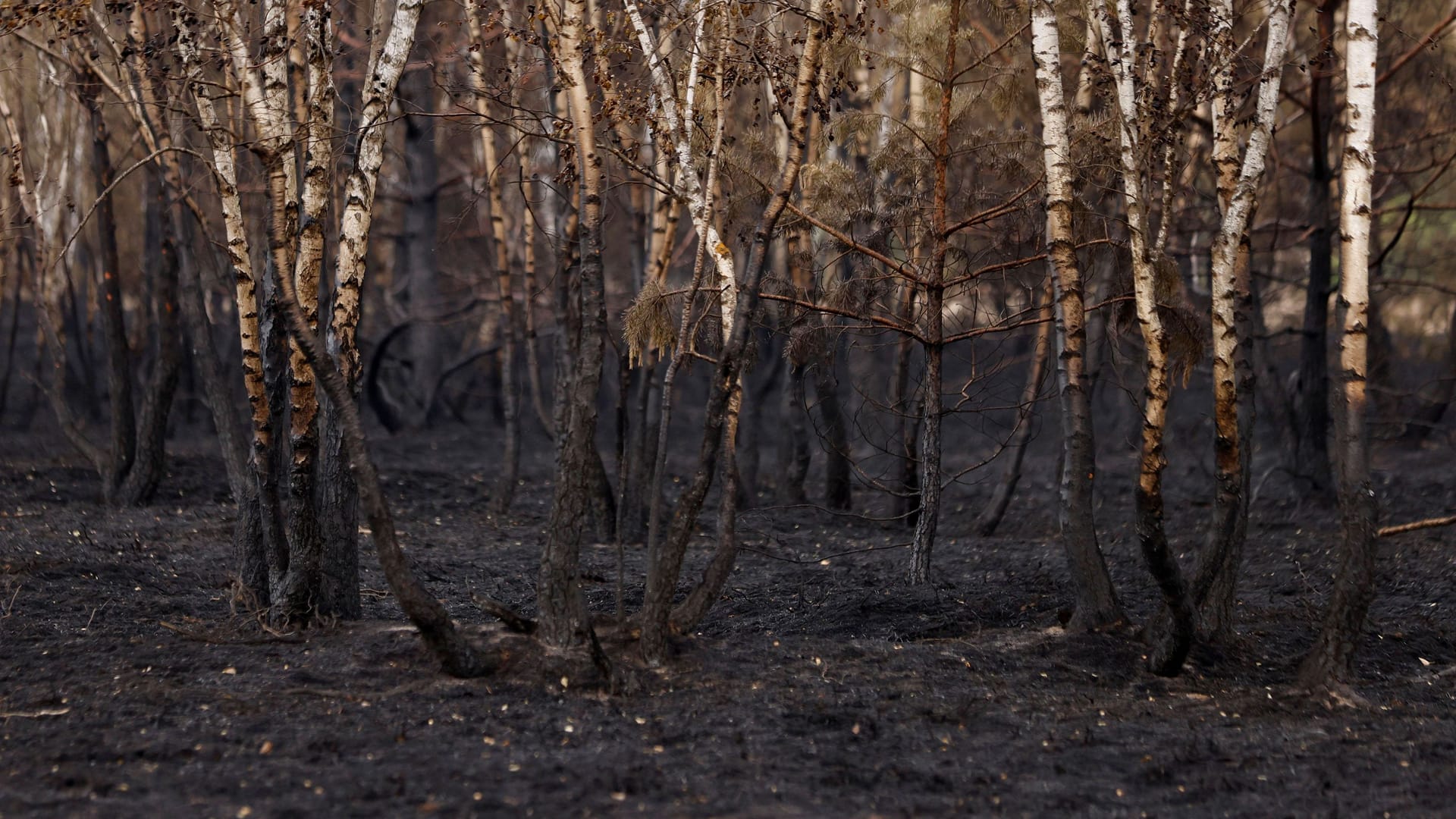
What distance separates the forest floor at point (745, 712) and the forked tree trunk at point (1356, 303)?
0.82m

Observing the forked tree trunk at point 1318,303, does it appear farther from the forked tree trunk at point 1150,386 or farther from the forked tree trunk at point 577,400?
the forked tree trunk at point 577,400

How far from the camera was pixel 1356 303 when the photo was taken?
5867 mm

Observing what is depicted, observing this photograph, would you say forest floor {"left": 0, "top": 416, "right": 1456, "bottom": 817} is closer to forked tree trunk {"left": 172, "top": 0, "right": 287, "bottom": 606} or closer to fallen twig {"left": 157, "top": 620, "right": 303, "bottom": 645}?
fallen twig {"left": 157, "top": 620, "right": 303, "bottom": 645}

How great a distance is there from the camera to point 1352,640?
6.08 metres

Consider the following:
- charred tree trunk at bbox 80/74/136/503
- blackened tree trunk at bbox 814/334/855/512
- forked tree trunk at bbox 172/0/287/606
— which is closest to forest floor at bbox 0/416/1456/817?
forked tree trunk at bbox 172/0/287/606

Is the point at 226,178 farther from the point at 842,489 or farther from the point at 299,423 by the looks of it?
the point at 842,489

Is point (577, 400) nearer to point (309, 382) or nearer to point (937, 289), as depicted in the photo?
point (309, 382)

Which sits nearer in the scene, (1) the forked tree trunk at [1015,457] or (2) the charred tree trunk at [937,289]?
(2) the charred tree trunk at [937,289]

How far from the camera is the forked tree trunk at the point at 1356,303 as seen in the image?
5875 millimetres

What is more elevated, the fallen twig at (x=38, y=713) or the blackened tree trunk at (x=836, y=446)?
the blackened tree trunk at (x=836, y=446)

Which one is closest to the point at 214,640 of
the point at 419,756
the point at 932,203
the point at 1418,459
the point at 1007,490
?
the point at 419,756

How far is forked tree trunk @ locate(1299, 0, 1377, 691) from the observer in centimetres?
588

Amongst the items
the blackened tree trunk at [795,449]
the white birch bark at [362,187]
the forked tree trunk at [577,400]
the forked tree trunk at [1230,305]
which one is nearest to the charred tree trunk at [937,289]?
the forked tree trunk at [1230,305]


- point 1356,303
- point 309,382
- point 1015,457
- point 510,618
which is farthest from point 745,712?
point 1015,457
